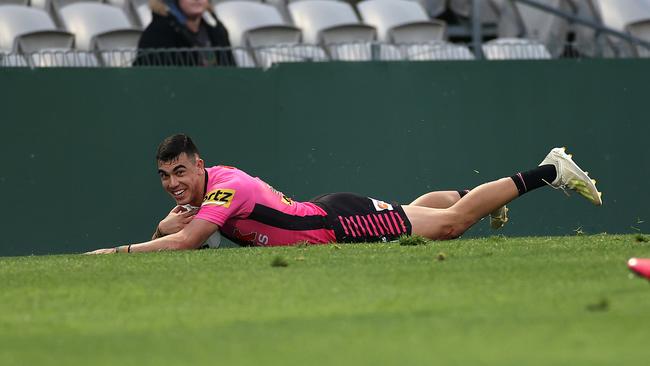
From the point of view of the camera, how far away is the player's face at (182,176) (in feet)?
31.5

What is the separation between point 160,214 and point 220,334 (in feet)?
22.8

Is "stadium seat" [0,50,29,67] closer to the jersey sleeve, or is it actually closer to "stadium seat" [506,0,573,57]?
the jersey sleeve

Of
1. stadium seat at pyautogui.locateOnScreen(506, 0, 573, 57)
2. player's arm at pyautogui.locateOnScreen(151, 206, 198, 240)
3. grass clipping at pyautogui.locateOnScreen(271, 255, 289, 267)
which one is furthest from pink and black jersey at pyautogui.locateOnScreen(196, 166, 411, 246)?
stadium seat at pyautogui.locateOnScreen(506, 0, 573, 57)

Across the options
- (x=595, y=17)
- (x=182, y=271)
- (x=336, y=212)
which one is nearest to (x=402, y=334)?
(x=182, y=271)

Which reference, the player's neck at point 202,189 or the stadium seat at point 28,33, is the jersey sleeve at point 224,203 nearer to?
the player's neck at point 202,189

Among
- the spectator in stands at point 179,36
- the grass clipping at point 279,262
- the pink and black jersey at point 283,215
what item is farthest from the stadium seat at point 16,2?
the grass clipping at point 279,262

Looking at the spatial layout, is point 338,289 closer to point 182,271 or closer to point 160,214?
point 182,271

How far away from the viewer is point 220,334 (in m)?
5.43

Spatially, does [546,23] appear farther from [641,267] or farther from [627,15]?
[641,267]

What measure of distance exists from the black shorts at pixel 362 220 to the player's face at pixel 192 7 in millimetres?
3653

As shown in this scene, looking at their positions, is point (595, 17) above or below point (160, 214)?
above

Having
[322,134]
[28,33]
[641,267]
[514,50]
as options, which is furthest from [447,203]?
[28,33]

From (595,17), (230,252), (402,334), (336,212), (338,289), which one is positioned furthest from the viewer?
(595,17)

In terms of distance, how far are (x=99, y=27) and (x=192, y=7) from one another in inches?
78.3
